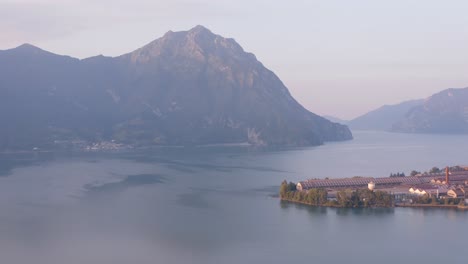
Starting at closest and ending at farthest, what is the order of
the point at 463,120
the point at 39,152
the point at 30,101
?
the point at 39,152 → the point at 30,101 → the point at 463,120

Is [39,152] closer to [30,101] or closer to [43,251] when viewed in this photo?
[30,101]

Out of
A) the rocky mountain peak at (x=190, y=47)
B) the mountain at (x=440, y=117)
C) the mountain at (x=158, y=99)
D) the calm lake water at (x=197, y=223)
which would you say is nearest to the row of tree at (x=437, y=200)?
the calm lake water at (x=197, y=223)

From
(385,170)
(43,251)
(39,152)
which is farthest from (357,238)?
(39,152)

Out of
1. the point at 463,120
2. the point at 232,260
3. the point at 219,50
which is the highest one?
the point at 219,50

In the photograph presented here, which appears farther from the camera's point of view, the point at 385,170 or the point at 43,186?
the point at 385,170

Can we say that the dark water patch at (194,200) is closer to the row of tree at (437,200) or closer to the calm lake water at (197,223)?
the calm lake water at (197,223)

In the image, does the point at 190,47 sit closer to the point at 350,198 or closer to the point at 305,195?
the point at 305,195
